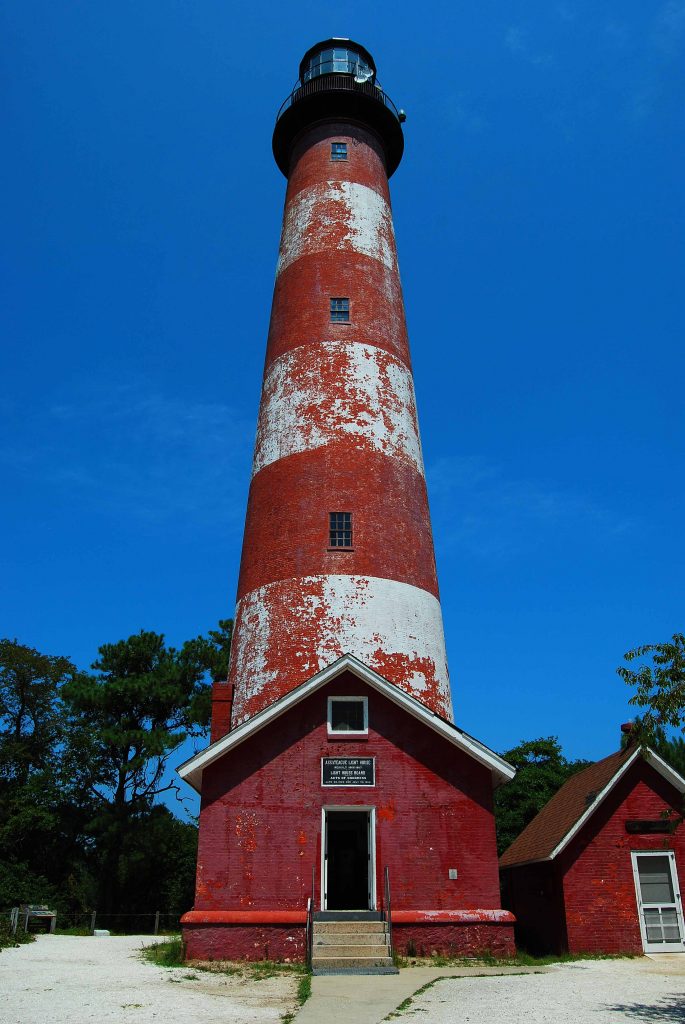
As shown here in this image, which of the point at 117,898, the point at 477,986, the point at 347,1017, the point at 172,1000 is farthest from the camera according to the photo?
the point at 117,898

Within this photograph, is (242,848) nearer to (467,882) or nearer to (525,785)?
(467,882)

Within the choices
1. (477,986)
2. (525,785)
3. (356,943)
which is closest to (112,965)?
(356,943)

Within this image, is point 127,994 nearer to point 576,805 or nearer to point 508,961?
point 508,961

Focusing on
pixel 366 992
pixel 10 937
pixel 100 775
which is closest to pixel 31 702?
pixel 100 775

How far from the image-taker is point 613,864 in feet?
50.3

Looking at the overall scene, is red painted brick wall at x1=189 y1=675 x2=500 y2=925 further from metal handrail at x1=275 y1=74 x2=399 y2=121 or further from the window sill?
metal handrail at x1=275 y1=74 x2=399 y2=121

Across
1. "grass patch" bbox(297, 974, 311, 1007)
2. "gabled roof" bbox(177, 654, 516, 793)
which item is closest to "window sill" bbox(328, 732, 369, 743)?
"gabled roof" bbox(177, 654, 516, 793)

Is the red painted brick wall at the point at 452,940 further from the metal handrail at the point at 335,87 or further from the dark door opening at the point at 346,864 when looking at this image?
the metal handrail at the point at 335,87

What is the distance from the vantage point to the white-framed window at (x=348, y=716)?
49.4 feet

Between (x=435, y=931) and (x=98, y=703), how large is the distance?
2084cm

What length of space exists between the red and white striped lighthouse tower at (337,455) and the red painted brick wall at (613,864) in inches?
147

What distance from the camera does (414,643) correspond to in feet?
57.0

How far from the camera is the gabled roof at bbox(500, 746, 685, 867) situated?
50.5 feet

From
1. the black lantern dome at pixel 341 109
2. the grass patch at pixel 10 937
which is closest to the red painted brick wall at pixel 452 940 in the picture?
the grass patch at pixel 10 937
